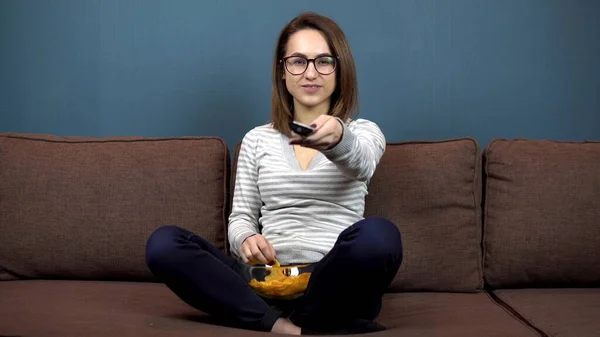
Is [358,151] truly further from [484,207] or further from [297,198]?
[484,207]

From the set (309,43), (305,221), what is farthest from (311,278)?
(309,43)

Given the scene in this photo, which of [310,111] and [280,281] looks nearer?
[280,281]

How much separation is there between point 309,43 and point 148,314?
71cm

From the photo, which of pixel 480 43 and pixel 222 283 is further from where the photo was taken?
pixel 480 43

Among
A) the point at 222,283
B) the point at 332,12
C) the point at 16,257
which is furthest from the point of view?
the point at 332,12

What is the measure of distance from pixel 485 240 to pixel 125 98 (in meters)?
1.14

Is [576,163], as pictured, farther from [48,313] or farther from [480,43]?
[48,313]

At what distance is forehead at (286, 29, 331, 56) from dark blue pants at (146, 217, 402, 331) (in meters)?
0.51

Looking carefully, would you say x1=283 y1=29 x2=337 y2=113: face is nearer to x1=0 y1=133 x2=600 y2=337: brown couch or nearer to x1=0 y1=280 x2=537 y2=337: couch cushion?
x1=0 y1=133 x2=600 y2=337: brown couch

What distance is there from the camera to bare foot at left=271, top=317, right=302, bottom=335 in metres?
1.49

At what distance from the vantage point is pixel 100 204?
1.95 metres

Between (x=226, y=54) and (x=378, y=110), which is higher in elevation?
(x=226, y=54)

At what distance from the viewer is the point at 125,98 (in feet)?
7.78

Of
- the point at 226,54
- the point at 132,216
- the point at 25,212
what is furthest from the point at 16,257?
the point at 226,54
